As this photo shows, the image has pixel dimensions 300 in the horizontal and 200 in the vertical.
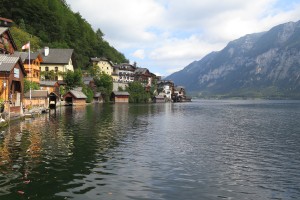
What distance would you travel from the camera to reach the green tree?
188m

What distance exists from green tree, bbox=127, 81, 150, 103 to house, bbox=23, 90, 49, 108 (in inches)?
4032

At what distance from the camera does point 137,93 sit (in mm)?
192750

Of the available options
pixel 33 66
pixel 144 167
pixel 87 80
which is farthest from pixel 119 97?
pixel 144 167

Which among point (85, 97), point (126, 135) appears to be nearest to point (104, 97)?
point (85, 97)

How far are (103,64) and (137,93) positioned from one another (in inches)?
1029

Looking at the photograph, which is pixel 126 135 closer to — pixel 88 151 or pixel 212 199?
pixel 88 151

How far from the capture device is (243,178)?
21.9m

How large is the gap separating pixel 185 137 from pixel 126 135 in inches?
294

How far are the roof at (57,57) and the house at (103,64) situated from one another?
4758 cm

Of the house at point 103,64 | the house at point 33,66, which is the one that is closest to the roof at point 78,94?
the house at point 33,66

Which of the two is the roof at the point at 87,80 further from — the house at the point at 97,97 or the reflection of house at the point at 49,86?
the reflection of house at the point at 49,86

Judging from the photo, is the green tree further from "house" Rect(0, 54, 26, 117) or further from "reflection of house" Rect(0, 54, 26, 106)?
"house" Rect(0, 54, 26, 117)

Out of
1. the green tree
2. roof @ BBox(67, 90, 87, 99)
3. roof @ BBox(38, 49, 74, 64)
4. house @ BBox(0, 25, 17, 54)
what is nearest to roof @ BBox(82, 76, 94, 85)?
roof @ BBox(38, 49, 74, 64)

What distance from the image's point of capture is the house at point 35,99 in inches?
2936
